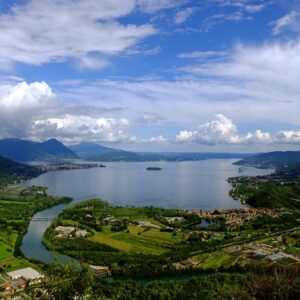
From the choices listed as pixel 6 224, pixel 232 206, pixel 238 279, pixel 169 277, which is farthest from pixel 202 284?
pixel 232 206

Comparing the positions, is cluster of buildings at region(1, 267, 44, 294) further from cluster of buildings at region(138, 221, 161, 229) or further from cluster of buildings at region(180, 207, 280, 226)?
cluster of buildings at region(180, 207, 280, 226)

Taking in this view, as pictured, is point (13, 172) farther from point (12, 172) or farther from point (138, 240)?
point (138, 240)

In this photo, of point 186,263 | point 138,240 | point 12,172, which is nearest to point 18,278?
point 186,263

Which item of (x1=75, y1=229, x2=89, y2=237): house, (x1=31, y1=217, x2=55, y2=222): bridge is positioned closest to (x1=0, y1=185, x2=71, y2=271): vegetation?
(x1=31, y1=217, x2=55, y2=222): bridge

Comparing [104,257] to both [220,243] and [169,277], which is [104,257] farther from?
[220,243]

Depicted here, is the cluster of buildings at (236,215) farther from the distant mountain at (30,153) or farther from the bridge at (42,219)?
the distant mountain at (30,153)
